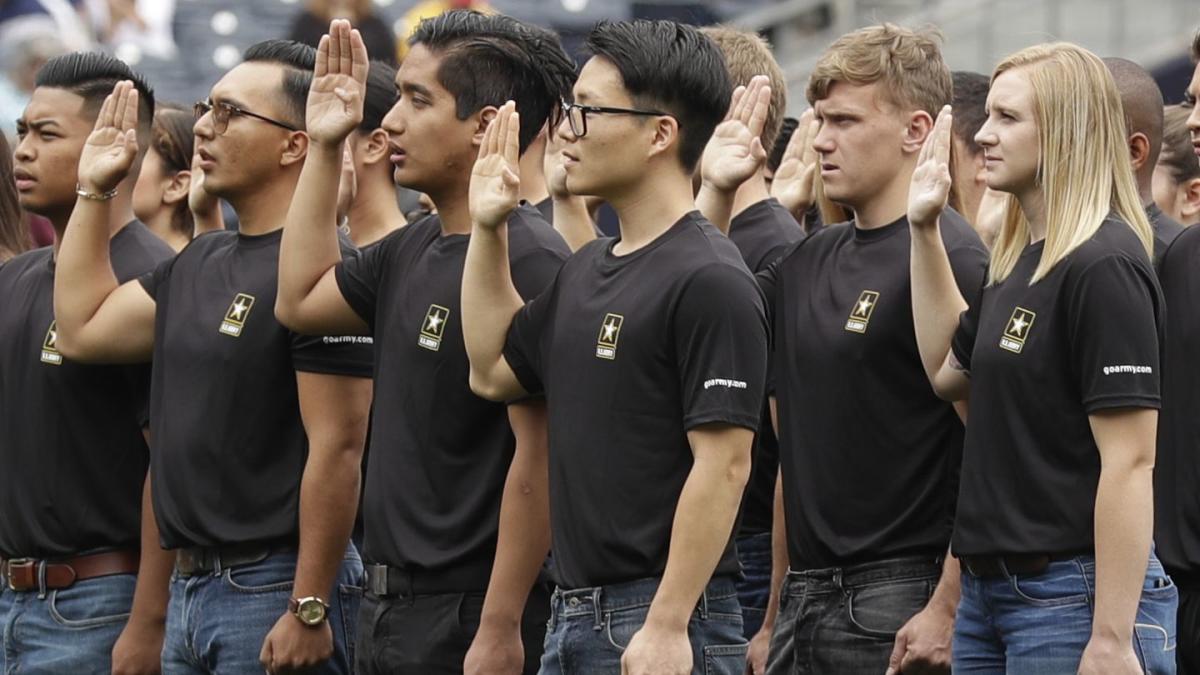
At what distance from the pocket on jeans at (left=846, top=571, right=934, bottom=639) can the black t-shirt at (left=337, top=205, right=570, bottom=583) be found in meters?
0.88

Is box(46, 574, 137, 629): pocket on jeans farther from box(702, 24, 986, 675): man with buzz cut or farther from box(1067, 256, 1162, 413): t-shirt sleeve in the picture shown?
box(1067, 256, 1162, 413): t-shirt sleeve

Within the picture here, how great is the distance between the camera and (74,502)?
222 inches

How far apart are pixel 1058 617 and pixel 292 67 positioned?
2651 mm

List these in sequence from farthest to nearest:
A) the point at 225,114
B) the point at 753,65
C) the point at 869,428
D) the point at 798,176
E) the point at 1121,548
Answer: the point at 798,176 < the point at 753,65 < the point at 225,114 < the point at 869,428 < the point at 1121,548

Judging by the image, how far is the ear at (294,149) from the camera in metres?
5.49

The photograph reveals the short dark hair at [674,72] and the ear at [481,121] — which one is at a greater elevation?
the short dark hair at [674,72]

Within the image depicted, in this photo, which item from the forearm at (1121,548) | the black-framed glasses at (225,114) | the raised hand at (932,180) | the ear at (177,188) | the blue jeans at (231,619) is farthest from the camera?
the ear at (177,188)

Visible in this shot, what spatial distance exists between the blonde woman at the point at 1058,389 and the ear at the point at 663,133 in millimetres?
548

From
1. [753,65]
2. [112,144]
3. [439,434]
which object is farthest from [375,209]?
[439,434]

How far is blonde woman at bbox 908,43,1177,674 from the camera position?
13.2 feet

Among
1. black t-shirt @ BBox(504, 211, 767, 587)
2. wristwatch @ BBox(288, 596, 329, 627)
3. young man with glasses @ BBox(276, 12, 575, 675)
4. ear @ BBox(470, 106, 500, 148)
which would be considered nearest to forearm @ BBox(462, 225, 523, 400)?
young man with glasses @ BBox(276, 12, 575, 675)

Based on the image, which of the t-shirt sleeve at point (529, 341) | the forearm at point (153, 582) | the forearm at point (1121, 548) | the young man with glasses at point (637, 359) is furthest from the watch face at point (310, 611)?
the forearm at point (1121, 548)

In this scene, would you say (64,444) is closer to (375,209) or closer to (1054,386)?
(375,209)

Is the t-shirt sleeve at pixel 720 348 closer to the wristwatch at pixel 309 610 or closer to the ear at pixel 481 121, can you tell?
the ear at pixel 481 121
